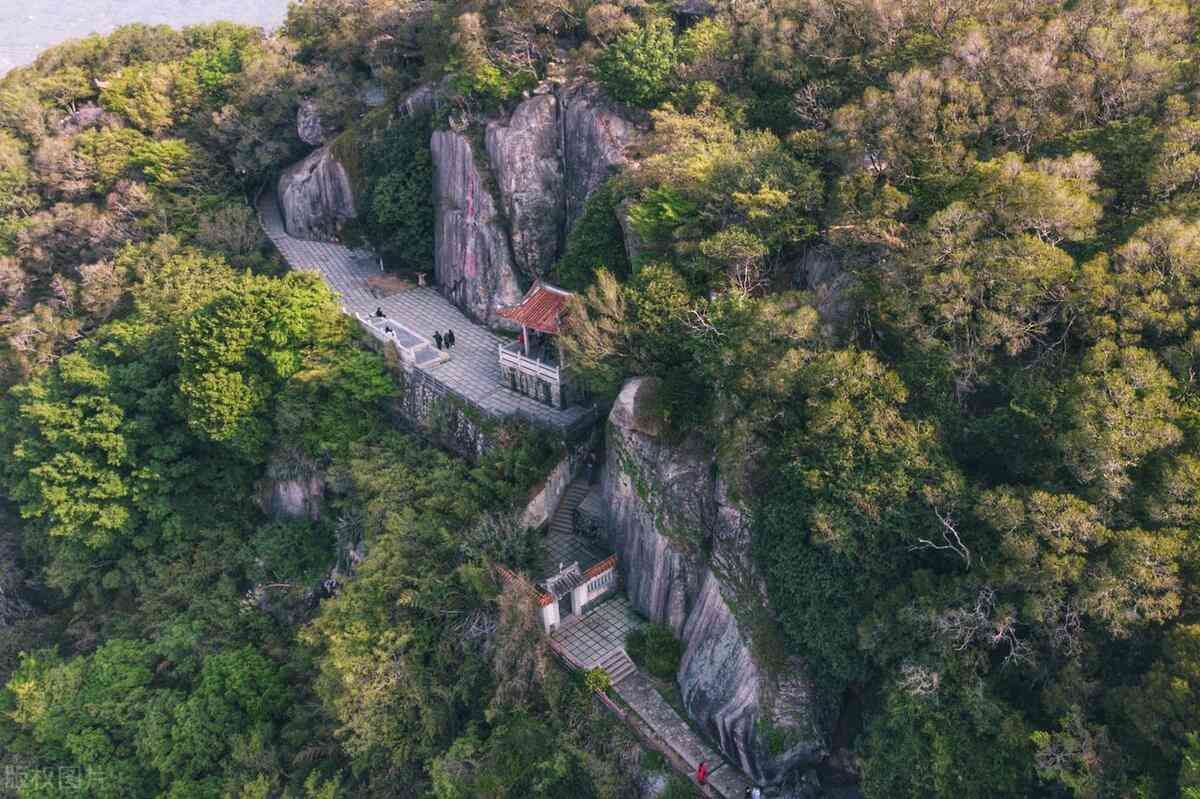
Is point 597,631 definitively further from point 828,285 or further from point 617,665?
point 828,285

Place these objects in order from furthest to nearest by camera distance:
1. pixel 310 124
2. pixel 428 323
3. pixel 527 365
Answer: pixel 310 124
pixel 428 323
pixel 527 365

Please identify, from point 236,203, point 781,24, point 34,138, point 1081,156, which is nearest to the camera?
point 1081,156

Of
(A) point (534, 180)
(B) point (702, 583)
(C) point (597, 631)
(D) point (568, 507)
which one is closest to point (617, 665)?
(C) point (597, 631)

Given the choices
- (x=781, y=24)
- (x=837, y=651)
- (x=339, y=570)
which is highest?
(x=781, y=24)

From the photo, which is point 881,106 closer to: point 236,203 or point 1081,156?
point 1081,156

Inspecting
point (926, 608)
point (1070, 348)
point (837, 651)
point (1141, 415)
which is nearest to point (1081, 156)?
point (1070, 348)

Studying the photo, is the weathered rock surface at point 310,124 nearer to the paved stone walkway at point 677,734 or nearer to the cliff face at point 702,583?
the cliff face at point 702,583

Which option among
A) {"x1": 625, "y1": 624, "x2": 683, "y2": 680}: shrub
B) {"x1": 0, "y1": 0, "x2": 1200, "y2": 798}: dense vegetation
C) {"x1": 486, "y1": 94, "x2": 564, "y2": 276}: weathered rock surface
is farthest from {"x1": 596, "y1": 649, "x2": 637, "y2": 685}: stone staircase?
{"x1": 486, "y1": 94, "x2": 564, "y2": 276}: weathered rock surface
